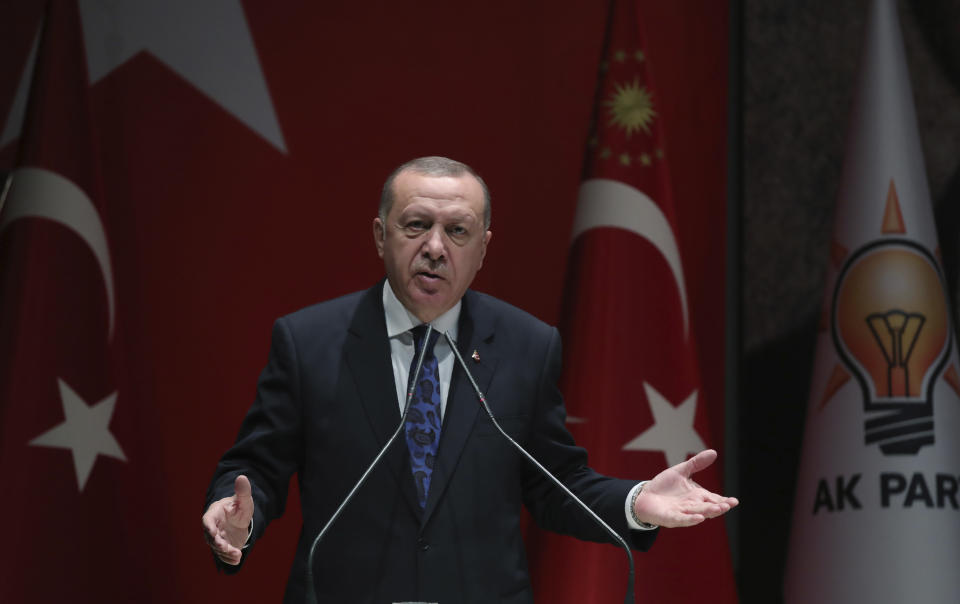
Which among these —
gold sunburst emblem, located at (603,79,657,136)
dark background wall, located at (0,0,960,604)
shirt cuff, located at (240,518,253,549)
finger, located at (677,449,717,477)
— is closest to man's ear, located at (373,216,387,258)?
shirt cuff, located at (240,518,253,549)

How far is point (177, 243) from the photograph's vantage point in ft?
10.6

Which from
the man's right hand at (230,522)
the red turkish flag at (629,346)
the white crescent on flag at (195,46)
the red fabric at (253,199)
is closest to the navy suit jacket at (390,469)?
the man's right hand at (230,522)

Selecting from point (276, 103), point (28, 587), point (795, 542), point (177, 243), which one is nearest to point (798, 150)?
point (795, 542)

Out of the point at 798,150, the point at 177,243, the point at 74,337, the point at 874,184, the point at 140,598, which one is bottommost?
the point at 140,598

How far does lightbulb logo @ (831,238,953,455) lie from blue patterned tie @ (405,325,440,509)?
1.62 m

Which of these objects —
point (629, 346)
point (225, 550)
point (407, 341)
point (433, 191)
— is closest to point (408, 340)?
point (407, 341)

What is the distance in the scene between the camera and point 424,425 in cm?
178

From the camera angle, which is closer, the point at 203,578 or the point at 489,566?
the point at 489,566

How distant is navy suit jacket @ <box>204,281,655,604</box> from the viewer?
5.64ft

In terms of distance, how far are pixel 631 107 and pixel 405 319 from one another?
1465 mm

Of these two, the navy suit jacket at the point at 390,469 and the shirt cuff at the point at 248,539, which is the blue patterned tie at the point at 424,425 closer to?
the navy suit jacket at the point at 390,469

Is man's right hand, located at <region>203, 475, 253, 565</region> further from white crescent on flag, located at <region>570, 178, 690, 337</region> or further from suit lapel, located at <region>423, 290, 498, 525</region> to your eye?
white crescent on flag, located at <region>570, 178, 690, 337</region>

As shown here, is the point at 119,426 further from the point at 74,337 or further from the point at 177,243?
the point at 177,243

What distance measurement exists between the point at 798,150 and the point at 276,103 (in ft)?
5.65
